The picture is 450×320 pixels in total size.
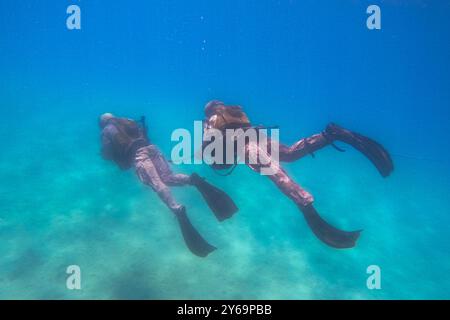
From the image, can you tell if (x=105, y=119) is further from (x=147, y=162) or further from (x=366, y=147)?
(x=366, y=147)

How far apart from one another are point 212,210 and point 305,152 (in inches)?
96.9

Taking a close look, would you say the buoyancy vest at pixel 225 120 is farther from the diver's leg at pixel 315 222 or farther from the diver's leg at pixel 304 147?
the diver's leg at pixel 315 222

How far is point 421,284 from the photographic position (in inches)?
331

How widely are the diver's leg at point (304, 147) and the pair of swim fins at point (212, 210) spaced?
1.86 meters

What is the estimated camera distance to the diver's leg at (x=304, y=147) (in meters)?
A: 7.53

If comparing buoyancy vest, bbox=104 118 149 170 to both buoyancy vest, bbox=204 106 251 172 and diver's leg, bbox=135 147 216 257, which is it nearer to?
diver's leg, bbox=135 147 216 257

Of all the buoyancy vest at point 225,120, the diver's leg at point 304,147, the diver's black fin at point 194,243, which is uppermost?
the buoyancy vest at point 225,120

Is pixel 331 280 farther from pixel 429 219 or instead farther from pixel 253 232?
pixel 429 219

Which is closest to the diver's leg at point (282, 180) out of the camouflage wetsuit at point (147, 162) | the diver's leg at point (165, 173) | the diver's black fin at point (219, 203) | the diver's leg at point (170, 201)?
the diver's black fin at point (219, 203)

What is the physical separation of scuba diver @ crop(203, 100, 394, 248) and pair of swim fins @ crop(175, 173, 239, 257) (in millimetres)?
649

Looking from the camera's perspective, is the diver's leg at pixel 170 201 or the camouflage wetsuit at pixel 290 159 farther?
the diver's leg at pixel 170 201
